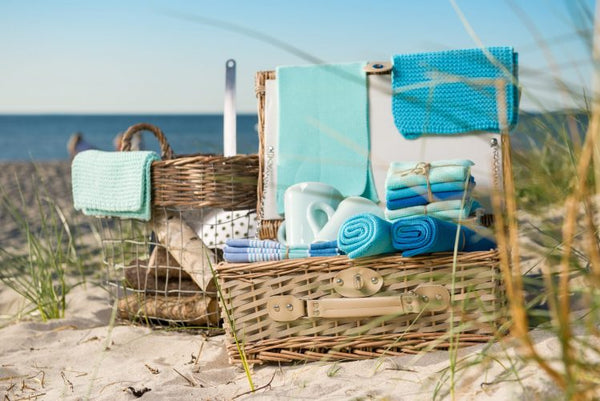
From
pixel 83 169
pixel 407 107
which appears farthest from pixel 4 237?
pixel 407 107

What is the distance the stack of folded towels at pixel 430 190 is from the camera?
2324mm

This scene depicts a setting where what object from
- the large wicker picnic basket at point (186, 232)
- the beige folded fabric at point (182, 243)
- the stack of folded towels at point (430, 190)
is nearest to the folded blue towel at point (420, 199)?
the stack of folded towels at point (430, 190)

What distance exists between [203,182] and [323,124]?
507mm

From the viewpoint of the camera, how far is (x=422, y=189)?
7.68 feet

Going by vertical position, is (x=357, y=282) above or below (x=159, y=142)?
below

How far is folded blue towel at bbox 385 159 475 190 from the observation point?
2.32 m

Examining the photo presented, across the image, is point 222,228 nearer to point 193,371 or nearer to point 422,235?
point 193,371

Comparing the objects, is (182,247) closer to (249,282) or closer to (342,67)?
(249,282)

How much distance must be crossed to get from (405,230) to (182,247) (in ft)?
3.47

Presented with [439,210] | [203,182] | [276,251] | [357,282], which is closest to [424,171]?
[439,210]

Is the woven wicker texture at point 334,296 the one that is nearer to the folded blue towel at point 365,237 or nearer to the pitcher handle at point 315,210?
the folded blue towel at point 365,237

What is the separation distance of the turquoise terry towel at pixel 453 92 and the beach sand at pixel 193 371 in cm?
88

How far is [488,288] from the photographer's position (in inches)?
87.4

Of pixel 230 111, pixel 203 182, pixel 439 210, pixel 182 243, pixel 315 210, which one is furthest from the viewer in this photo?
pixel 230 111
